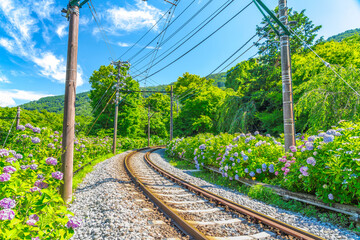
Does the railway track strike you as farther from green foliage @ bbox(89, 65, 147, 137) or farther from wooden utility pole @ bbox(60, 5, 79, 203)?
green foliage @ bbox(89, 65, 147, 137)

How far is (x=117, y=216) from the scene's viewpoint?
3.87 m

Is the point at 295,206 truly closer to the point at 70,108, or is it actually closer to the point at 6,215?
the point at 6,215

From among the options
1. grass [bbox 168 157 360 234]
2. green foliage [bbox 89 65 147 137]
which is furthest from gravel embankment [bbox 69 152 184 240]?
green foliage [bbox 89 65 147 137]

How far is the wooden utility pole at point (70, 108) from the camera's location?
500 cm

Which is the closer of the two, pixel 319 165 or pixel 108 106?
pixel 319 165

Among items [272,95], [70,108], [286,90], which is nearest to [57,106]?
[272,95]

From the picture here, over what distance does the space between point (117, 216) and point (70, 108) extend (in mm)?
2968

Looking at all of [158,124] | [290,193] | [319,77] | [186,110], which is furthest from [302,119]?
[158,124]

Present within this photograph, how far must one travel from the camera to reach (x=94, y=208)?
4.51 m

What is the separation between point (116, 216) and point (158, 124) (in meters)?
37.9

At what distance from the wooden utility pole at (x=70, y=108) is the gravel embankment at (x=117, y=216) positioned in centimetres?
59

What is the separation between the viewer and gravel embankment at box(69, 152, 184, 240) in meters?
3.25

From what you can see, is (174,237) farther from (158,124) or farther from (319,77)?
(158,124)

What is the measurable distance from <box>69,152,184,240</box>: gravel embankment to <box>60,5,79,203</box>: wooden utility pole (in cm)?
59
